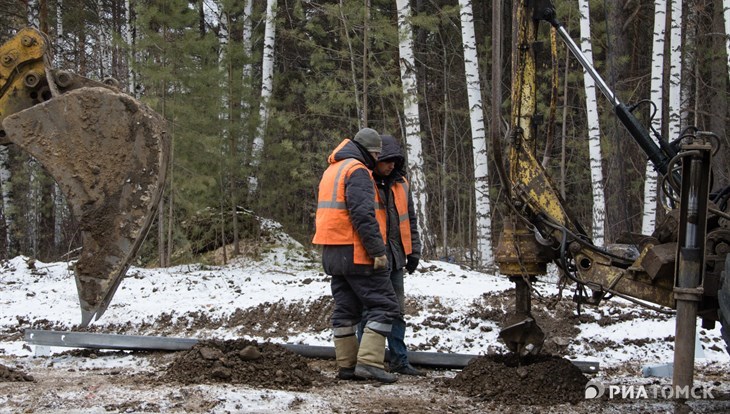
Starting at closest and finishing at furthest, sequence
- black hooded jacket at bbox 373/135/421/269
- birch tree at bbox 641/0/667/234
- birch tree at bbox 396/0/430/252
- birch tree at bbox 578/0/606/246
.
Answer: black hooded jacket at bbox 373/135/421/269 < birch tree at bbox 396/0/430/252 < birch tree at bbox 578/0/606/246 < birch tree at bbox 641/0/667/234

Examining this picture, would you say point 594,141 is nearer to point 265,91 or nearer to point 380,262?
point 265,91

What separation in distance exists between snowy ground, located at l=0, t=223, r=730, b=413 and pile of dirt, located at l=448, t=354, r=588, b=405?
0.50 ft

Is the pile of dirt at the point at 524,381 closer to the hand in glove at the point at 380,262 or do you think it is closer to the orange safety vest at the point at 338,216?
the hand in glove at the point at 380,262

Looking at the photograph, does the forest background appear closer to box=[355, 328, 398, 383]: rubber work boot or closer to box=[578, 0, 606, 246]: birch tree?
box=[578, 0, 606, 246]: birch tree

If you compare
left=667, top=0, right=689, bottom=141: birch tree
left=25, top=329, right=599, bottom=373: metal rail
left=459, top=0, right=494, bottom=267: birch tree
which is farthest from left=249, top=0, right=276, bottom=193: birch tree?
left=667, top=0, right=689, bottom=141: birch tree

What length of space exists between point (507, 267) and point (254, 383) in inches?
80.1

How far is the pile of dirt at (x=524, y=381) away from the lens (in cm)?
518

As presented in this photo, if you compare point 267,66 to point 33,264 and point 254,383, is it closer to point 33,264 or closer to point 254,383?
point 33,264

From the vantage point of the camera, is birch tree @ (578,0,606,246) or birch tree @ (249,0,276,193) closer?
birch tree @ (249,0,276,193)

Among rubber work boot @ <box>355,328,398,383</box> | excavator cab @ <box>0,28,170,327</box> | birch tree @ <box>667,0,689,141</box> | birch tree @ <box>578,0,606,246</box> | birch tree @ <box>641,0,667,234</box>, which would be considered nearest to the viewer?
excavator cab @ <box>0,28,170,327</box>

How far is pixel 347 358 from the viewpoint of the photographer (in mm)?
A: 6094

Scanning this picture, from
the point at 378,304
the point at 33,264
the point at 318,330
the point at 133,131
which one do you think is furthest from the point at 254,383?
the point at 33,264

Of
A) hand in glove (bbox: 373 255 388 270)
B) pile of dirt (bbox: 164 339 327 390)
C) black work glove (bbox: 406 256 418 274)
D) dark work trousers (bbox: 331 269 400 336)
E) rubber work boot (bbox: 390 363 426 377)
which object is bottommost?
rubber work boot (bbox: 390 363 426 377)

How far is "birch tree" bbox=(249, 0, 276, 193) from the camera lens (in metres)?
13.6
